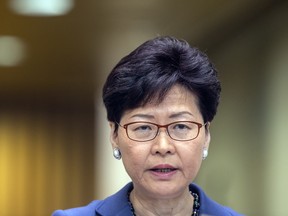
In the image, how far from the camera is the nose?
55.6 inches

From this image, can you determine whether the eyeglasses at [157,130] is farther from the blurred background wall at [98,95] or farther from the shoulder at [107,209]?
the blurred background wall at [98,95]

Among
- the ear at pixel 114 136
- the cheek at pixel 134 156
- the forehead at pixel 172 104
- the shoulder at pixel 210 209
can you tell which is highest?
the forehead at pixel 172 104

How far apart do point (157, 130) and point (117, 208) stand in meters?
0.27

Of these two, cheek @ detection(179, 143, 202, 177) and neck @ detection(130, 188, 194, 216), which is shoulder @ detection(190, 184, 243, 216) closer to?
neck @ detection(130, 188, 194, 216)

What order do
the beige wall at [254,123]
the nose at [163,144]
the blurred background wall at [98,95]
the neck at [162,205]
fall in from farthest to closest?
the beige wall at [254,123], the blurred background wall at [98,95], the neck at [162,205], the nose at [163,144]

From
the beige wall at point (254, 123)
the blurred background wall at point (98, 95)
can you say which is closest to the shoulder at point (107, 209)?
the blurred background wall at point (98, 95)

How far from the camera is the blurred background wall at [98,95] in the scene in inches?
169

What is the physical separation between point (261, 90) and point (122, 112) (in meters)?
3.16

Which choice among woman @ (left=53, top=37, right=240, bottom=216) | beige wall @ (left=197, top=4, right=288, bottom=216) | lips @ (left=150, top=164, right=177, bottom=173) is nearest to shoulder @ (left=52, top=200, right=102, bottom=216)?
woman @ (left=53, top=37, right=240, bottom=216)

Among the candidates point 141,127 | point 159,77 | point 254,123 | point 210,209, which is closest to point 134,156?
point 141,127

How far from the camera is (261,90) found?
4.52 meters

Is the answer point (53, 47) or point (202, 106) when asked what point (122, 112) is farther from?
point (53, 47)

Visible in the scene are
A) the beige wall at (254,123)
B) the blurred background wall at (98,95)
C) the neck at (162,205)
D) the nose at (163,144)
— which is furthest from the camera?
the beige wall at (254,123)

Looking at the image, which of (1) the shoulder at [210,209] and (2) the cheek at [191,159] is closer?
(2) the cheek at [191,159]
